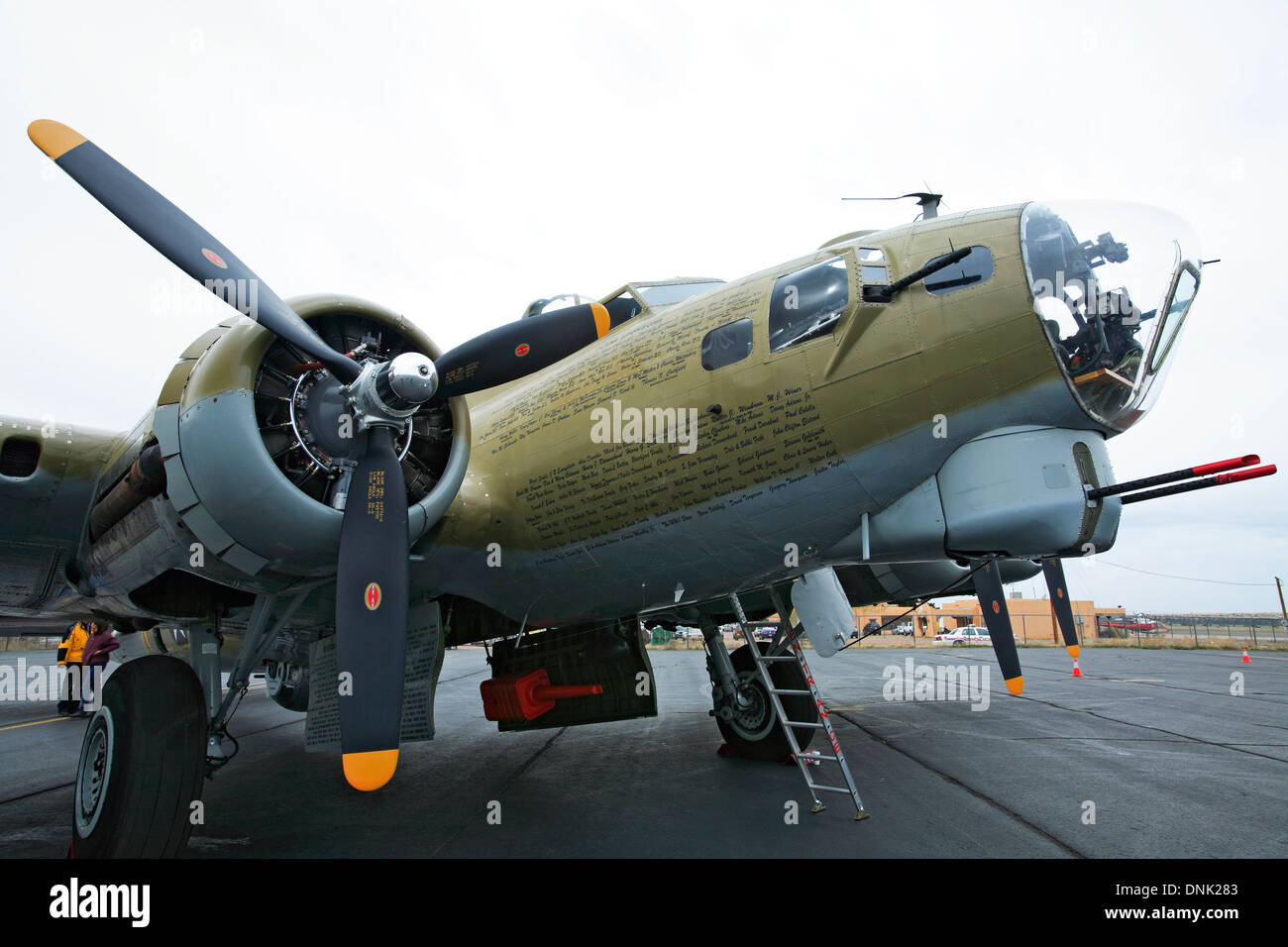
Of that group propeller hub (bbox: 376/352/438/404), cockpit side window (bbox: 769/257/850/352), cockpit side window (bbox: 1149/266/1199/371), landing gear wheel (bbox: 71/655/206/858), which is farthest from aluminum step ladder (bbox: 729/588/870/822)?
landing gear wheel (bbox: 71/655/206/858)

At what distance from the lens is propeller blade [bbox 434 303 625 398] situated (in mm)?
4684

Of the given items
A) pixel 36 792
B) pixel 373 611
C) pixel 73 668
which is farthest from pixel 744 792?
pixel 73 668

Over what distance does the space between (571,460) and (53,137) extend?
374cm

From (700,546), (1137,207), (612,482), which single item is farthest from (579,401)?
(1137,207)

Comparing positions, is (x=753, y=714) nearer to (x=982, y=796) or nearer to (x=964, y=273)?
(x=982, y=796)

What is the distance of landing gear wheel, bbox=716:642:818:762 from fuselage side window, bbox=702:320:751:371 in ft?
14.0

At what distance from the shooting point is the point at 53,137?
4.33 meters

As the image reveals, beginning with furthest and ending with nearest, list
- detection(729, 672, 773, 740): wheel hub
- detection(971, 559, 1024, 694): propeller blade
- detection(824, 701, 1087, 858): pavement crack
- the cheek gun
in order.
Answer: detection(729, 672, 773, 740): wheel hub
detection(971, 559, 1024, 694): propeller blade
detection(824, 701, 1087, 858): pavement crack
the cheek gun

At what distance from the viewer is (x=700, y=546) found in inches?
196

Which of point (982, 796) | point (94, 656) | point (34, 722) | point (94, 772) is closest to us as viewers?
point (94, 772)

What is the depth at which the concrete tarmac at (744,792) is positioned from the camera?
486 centimetres

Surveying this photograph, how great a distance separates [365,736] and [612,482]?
2.22 metres

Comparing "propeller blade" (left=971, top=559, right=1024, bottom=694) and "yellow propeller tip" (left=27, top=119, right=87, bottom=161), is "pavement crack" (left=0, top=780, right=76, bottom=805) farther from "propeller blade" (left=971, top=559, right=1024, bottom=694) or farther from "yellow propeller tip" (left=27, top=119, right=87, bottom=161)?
"propeller blade" (left=971, top=559, right=1024, bottom=694)

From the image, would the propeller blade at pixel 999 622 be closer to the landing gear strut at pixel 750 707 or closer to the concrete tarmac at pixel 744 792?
the concrete tarmac at pixel 744 792
